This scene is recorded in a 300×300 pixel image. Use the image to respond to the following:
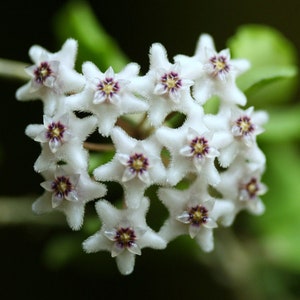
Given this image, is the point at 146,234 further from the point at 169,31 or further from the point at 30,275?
the point at 169,31

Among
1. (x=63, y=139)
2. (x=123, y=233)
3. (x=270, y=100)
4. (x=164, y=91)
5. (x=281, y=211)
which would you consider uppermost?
(x=270, y=100)

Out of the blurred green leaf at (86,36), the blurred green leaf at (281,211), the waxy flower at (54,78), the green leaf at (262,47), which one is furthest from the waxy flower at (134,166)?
the blurred green leaf at (281,211)

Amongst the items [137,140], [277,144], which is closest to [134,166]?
[137,140]

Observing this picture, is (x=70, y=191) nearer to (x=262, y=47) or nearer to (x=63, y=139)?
(x=63, y=139)

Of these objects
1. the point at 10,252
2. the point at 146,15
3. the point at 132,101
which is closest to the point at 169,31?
the point at 146,15

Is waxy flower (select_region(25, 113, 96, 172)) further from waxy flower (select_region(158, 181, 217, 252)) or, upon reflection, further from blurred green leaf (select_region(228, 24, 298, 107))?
blurred green leaf (select_region(228, 24, 298, 107))

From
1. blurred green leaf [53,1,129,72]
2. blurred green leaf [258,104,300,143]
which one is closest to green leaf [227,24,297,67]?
blurred green leaf [258,104,300,143]

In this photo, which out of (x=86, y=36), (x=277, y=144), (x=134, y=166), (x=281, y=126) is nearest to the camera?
(x=134, y=166)
